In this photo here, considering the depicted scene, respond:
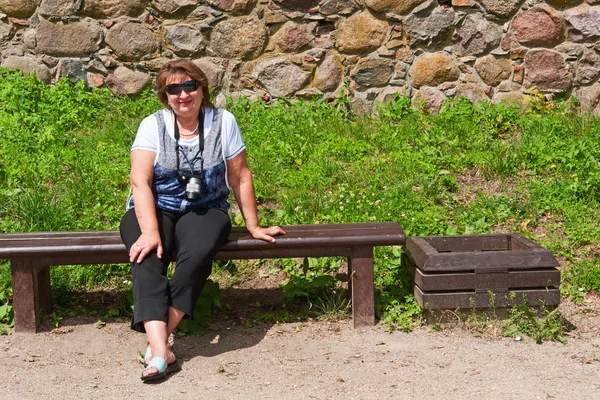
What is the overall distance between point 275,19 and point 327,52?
526mm

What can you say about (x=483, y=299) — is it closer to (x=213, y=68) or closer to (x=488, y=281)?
(x=488, y=281)

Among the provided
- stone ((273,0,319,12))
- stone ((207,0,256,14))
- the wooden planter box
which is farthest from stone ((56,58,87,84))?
the wooden planter box

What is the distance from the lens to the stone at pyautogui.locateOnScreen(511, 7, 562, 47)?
6.99m

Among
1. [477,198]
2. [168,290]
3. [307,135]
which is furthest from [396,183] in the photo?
[168,290]

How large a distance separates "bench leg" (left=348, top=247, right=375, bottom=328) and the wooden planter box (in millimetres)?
283

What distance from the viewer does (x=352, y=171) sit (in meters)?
6.13

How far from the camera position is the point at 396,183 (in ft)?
19.4

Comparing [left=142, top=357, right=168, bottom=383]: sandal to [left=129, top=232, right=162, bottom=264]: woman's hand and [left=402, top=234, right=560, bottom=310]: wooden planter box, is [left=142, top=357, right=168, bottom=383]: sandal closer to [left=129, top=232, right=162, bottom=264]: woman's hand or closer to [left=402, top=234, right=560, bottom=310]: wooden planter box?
[left=129, top=232, right=162, bottom=264]: woman's hand

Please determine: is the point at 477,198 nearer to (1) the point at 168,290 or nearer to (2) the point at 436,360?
(2) the point at 436,360

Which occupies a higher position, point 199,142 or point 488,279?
point 199,142

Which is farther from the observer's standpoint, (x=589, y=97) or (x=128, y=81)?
(x=128, y=81)

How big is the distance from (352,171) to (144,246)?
2355 mm

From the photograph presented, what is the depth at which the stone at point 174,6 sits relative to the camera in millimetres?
7176

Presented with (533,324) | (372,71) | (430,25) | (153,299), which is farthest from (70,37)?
(533,324)
